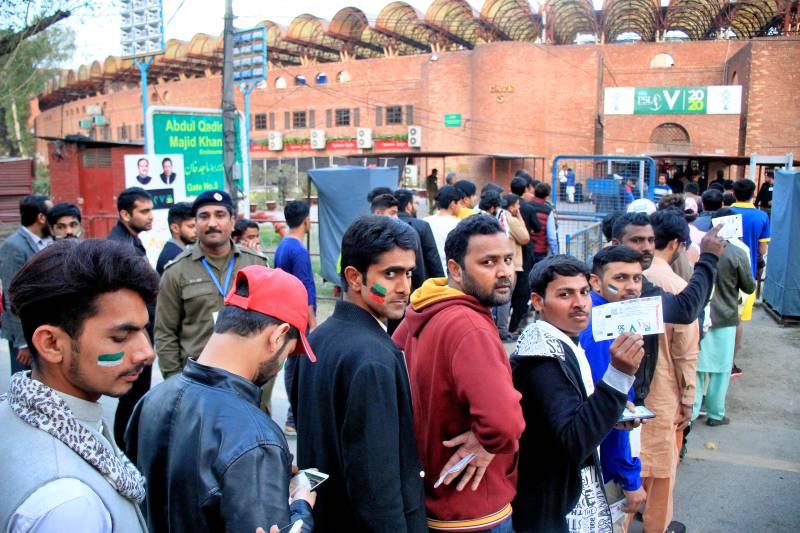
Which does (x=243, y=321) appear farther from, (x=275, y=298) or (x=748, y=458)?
(x=748, y=458)

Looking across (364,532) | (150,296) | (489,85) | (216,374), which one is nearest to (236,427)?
(216,374)

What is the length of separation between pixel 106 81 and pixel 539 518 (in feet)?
220

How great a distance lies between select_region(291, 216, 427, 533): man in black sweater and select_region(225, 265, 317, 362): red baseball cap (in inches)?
9.2

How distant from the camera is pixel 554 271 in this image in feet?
9.13

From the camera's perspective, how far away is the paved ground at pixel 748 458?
169 inches

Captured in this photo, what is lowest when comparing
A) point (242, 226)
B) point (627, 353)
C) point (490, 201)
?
point (627, 353)

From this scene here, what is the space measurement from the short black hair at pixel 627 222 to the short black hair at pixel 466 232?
1804 millimetres

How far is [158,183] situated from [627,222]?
5992 mm

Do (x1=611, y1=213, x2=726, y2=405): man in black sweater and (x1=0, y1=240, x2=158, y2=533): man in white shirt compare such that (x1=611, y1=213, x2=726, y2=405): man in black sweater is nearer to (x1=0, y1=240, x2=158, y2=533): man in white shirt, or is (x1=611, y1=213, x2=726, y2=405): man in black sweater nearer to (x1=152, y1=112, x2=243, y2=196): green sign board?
(x1=0, y1=240, x2=158, y2=533): man in white shirt

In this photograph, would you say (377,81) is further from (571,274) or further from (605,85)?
(571,274)

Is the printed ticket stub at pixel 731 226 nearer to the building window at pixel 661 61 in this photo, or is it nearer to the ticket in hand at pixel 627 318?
the ticket in hand at pixel 627 318

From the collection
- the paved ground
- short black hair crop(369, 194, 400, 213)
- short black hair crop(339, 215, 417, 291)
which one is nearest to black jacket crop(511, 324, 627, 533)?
short black hair crop(339, 215, 417, 291)

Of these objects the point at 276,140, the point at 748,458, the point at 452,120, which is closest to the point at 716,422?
the point at 748,458

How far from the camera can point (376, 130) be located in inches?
1639
